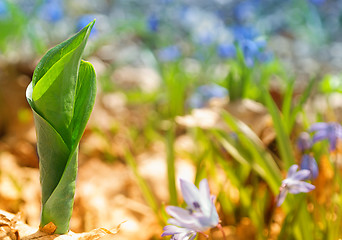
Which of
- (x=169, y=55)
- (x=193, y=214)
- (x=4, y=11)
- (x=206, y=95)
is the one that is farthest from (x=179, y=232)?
(x=4, y=11)

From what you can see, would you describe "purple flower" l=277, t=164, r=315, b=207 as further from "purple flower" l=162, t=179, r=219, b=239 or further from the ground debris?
the ground debris

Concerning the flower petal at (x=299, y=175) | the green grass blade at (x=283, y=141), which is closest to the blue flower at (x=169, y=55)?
the green grass blade at (x=283, y=141)

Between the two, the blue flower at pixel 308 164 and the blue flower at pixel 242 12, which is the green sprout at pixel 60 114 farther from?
the blue flower at pixel 242 12

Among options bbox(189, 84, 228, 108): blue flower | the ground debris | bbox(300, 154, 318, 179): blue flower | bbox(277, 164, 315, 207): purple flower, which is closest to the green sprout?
the ground debris

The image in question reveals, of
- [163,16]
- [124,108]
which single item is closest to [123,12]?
[163,16]

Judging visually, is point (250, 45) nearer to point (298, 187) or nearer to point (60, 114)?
point (298, 187)
